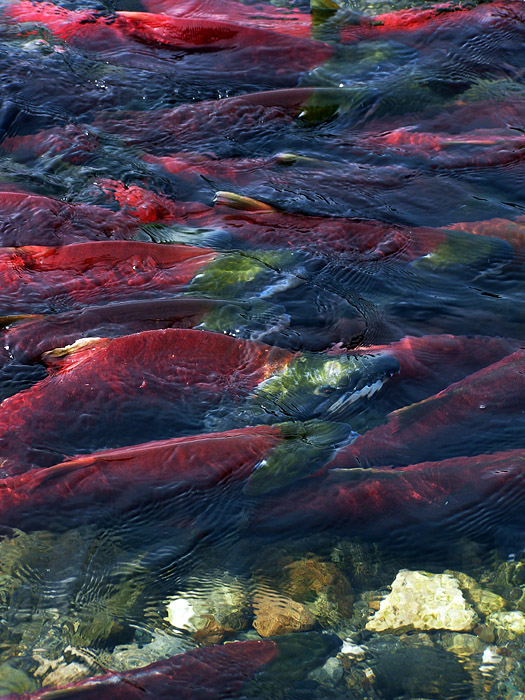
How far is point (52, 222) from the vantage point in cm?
428

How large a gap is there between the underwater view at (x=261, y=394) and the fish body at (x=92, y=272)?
0.01 m

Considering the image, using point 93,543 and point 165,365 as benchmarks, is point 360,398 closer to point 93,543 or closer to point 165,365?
point 165,365

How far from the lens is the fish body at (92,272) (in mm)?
3834

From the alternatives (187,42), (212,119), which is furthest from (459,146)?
(187,42)

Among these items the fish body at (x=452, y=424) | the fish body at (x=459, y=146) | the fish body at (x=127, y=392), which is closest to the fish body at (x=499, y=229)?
the fish body at (x=459, y=146)

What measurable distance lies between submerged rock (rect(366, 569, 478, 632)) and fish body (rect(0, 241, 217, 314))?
185 centimetres

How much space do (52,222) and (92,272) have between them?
534mm

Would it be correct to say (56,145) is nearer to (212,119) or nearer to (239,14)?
(212,119)

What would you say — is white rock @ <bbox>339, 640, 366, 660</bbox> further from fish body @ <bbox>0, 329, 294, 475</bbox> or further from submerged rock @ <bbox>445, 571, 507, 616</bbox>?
fish body @ <bbox>0, 329, 294, 475</bbox>

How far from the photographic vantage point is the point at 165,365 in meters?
3.32

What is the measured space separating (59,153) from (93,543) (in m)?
2.94

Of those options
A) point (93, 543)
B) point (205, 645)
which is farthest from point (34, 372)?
point (205, 645)

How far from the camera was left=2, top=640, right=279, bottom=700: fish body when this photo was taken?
243 centimetres

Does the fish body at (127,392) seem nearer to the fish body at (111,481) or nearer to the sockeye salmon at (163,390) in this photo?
the sockeye salmon at (163,390)
